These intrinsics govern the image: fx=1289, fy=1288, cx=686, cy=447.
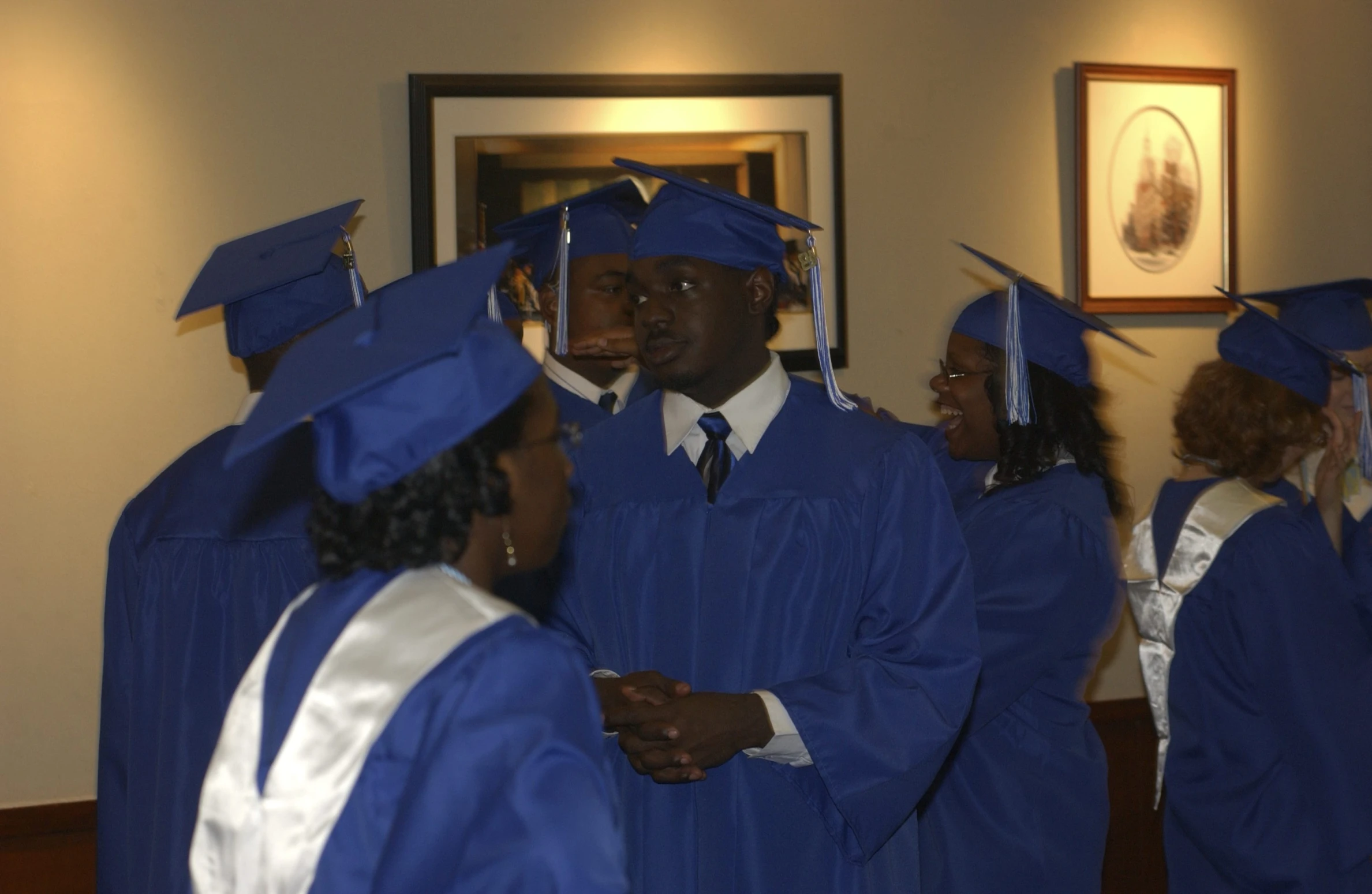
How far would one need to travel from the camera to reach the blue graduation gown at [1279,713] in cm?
305

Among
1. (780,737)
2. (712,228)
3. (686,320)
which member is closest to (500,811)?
(780,737)

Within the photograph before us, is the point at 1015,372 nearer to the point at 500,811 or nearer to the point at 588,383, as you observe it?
the point at 588,383

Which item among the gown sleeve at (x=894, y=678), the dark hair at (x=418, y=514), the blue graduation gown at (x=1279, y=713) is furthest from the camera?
the blue graduation gown at (x=1279, y=713)

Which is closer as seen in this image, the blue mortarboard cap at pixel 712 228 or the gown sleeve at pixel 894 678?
the gown sleeve at pixel 894 678

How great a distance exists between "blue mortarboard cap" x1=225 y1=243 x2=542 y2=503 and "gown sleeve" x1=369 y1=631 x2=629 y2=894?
223mm

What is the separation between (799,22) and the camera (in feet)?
13.2

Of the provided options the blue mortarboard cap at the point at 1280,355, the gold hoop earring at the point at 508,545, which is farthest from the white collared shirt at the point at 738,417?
the blue mortarboard cap at the point at 1280,355

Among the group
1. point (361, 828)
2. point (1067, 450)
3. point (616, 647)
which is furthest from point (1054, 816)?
point (361, 828)

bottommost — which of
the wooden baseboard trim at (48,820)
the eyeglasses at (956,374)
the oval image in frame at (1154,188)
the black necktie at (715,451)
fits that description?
the wooden baseboard trim at (48,820)

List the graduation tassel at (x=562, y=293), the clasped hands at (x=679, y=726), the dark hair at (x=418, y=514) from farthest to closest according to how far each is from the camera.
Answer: the graduation tassel at (x=562, y=293)
the clasped hands at (x=679, y=726)
the dark hair at (x=418, y=514)

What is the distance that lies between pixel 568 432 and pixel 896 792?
0.92 m

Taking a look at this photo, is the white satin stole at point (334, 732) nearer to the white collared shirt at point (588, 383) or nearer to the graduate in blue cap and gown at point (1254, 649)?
the white collared shirt at point (588, 383)

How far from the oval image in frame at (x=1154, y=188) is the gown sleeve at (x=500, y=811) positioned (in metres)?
3.55

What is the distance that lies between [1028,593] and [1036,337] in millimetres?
581
